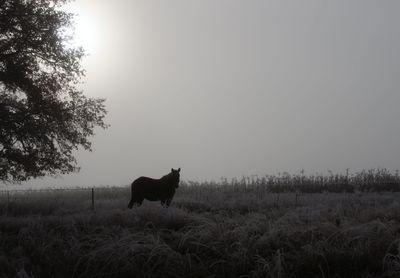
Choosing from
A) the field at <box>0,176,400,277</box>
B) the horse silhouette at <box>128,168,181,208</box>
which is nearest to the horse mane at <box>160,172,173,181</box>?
the horse silhouette at <box>128,168,181,208</box>

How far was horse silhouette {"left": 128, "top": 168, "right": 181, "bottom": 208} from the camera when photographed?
21172 mm

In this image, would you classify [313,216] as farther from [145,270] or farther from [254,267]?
[145,270]

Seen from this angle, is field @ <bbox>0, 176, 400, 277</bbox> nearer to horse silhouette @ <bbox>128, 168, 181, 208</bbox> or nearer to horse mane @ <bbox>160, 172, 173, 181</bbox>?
horse silhouette @ <bbox>128, 168, 181, 208</bbox>

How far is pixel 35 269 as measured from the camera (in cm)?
872

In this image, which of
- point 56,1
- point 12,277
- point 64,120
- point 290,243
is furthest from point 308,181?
point 12,277

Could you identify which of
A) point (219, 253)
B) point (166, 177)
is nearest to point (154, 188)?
point (166, 177)

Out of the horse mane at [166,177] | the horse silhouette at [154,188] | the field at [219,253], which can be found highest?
the horse mane at [166,177]

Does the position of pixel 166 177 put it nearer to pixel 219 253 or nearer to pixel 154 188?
pixel 154 188

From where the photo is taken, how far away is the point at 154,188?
2138 centimetres

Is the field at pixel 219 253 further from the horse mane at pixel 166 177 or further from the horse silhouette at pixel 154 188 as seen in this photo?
the horse mane at pixel 166 177

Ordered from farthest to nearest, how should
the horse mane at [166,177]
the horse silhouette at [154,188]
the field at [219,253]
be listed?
the horse mane at [166,177] → the horse silhouette at [154,188] → the field at [219,253]

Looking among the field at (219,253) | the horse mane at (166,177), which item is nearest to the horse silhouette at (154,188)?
the horse mane at (166,177)

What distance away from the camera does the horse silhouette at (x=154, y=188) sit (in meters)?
21.2

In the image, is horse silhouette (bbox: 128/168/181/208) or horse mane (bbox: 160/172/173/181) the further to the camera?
horse mane (bbox: 160/172/173/181)
